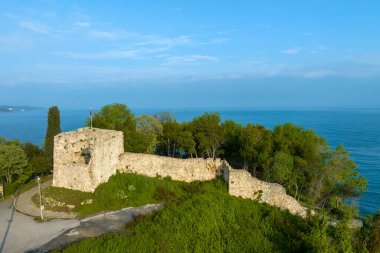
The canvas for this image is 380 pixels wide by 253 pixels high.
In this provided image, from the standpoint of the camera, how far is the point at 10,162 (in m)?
23.6

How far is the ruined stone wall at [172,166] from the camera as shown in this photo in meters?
21.8

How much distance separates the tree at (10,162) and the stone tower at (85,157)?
5.28 m

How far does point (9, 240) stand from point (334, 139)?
285 feet

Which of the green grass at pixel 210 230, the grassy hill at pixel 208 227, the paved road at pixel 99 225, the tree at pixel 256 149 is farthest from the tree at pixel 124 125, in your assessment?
the green grass at pixel 210 230

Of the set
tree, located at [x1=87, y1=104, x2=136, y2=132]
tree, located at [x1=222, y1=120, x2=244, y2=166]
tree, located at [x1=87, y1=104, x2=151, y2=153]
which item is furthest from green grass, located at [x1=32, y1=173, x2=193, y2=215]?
tree, located at [x1=87, y1=104, x2=136, y2=132]

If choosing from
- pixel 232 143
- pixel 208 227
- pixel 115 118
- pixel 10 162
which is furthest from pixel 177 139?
pixel 208 227

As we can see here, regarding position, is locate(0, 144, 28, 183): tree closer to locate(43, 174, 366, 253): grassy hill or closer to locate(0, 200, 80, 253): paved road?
locate(0, 200, 80, 253): paved road

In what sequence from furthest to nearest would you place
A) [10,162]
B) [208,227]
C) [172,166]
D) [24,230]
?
1. [10,162]
2. [172,166]
3. [24,230]
4. [208,227]

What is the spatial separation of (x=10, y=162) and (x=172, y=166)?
1368 cm

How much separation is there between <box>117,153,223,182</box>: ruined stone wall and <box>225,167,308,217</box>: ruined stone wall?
2.16 m

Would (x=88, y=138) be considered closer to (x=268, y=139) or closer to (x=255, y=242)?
(x=255, y=242)

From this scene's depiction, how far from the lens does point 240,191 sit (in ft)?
64.7

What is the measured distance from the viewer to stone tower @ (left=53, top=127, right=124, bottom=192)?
66.0 ft

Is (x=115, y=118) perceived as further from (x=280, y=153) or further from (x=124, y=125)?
(x=280, y=153)
